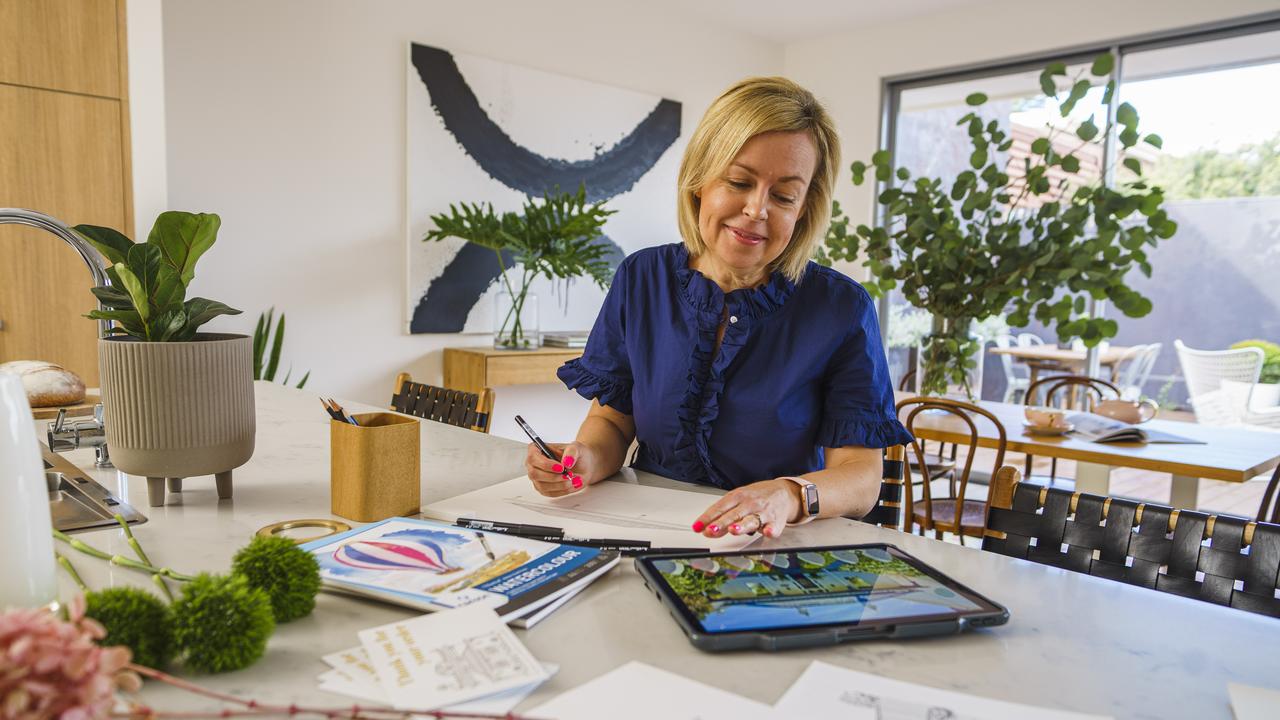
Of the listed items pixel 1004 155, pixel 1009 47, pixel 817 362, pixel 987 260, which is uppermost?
pixel 1009 47

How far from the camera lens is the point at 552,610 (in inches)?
30.9

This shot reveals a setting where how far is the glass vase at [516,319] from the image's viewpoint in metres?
4.28

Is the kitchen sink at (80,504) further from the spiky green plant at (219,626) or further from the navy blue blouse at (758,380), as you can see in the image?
the navy blue blouse at (758,380)

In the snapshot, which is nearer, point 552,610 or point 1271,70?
point 552,610

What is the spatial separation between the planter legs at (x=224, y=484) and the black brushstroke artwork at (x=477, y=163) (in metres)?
3.06

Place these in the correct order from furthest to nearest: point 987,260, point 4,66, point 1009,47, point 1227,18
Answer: point 1009,47 < point 1227,18 < point 987,260 < point 4,66

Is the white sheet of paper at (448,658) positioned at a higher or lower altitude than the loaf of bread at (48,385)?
lower

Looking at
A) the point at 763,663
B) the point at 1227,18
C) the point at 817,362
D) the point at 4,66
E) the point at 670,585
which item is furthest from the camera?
the point at 1227,18

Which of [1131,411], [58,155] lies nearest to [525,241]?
[58,155]

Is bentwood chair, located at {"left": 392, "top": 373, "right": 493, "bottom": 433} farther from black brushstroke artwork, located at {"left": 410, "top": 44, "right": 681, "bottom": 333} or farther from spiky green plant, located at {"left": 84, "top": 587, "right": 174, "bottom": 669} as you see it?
black brushstroke artwork, located at {"left": 410, "top": 44, "right": 681, "bottom": 333}

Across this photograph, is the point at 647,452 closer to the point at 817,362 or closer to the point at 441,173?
the point at 817,362

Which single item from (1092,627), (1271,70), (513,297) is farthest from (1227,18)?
(1092,627)

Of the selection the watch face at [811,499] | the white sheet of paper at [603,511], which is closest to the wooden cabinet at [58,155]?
the white sheet of paper at [603,511]

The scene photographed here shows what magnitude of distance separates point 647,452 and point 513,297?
9.32 ft
